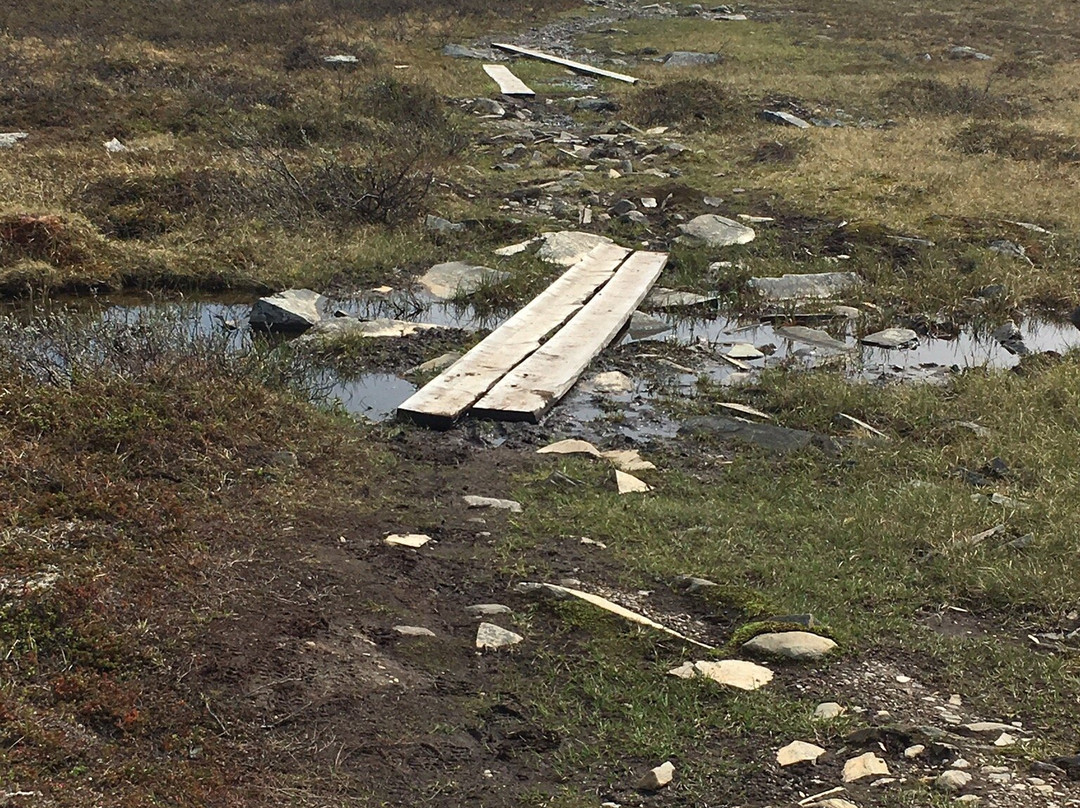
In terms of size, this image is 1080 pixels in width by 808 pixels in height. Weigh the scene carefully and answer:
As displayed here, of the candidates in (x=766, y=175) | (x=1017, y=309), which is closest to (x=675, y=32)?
(x=766, y=175)

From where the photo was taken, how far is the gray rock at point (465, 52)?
21.6m

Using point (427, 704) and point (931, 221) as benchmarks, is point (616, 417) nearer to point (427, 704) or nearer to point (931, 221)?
point (427, 704)

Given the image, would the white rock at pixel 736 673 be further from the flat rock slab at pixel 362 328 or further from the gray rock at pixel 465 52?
the gray rock at pixel 465 52

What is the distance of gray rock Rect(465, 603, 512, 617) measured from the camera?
4160mm

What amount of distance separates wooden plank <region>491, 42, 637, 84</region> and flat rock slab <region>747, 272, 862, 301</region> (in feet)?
36.5

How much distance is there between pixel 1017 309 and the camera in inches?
345

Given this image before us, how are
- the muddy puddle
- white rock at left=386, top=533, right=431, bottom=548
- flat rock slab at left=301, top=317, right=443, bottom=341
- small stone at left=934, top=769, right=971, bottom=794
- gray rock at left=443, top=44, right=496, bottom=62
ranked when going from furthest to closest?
1. gray rock at left=443, top=44, right=496, bottom=62
2. flat rock slab at left=301, top=317, right=443, bottom=341
3. the muddy puddle
4. white rock at left=386, top=533, right=431, bottom=548
5. small stone at left=934, top=769, right=971, bottom=794

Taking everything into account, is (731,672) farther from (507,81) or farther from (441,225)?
(507,81)

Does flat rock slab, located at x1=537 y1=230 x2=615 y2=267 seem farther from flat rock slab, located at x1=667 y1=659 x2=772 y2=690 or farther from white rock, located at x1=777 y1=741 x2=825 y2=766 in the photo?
white rock, located at x1=777 y1=741 x2=825 y2=766

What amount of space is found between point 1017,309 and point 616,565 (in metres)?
5.60

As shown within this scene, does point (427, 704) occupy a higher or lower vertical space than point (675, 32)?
lower

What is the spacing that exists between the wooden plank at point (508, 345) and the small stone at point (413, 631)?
2.20 meters

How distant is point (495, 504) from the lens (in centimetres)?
522

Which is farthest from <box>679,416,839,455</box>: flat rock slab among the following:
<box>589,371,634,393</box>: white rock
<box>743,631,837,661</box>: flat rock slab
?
<box>743,631,837,661</box>: flat rock slab
